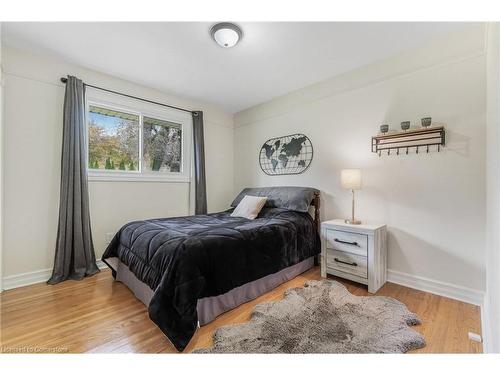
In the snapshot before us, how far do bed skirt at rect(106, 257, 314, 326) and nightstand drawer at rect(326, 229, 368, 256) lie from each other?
1.37 feet

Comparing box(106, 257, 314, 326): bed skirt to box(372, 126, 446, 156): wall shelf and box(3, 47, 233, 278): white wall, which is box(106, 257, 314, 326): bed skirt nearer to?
box(3, 47, 233, 278): white wall

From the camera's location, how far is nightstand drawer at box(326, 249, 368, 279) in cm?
213

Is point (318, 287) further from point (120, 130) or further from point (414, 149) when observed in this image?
point (120, 130)

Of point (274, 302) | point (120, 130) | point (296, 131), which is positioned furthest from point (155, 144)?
point (274, 302)

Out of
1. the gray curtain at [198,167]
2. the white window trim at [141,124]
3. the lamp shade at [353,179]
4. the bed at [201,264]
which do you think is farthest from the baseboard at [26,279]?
the lamp shade at [353,179]

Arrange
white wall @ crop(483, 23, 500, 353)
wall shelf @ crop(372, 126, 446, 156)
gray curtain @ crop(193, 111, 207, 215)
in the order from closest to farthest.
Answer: white wall @ crop(483, 23, 500, 353), wall shelf @ crop(372, 126, 446, 156), gray curtain @ crop(193, 111, 207, 215)

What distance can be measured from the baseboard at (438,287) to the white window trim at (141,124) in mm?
2974

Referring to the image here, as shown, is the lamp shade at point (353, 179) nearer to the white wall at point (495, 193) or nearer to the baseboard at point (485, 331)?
the white wall at point (495, 193)

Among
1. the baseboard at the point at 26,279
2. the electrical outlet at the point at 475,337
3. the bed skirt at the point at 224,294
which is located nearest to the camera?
the electrical outlet at the point at 475,337

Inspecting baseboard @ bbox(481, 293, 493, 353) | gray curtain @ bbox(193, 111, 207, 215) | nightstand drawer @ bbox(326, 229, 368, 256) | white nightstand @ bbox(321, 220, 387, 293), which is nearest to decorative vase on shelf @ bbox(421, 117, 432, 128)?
white nightstand @ bbox(321, 220, 387, 293)

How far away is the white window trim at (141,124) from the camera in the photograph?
2.69m

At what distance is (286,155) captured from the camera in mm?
3314

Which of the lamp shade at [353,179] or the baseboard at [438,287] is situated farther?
the lamp shade at [353,179]
